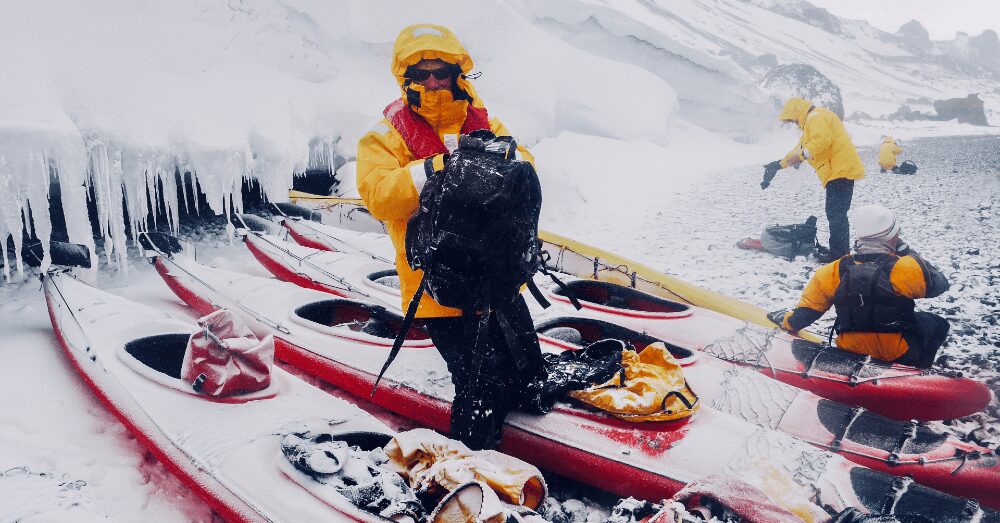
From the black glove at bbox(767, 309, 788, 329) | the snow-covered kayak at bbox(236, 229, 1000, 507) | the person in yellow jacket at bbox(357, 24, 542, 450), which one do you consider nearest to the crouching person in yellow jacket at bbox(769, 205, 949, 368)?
the black glove at bbox(767, 309, 788, 329)

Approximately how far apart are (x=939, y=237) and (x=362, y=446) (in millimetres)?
5282

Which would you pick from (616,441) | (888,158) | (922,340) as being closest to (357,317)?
(616,441)

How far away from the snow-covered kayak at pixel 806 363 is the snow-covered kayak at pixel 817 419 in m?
0.16

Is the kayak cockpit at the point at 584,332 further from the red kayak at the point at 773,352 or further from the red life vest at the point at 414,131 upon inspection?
the red life vest at the point at 414,131

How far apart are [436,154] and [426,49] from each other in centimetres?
32

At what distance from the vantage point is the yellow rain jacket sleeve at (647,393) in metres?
1.99

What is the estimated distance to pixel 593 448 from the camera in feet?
6.40

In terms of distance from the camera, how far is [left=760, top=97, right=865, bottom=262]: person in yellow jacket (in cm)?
432

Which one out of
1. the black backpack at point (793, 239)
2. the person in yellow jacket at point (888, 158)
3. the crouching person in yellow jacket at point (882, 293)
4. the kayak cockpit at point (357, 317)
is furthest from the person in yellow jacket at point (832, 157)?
the person in yellow jacket at point (888, 158)

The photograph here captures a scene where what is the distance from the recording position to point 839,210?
446 cm

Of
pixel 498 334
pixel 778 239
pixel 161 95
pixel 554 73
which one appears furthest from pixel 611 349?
pixel 554 73

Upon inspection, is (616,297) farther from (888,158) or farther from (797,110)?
(888,158)

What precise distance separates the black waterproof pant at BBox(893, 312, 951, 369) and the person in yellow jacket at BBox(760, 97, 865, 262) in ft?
7.18

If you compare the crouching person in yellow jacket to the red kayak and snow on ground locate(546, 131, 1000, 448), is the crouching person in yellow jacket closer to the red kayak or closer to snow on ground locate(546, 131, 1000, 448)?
the red kayak
